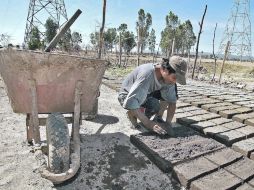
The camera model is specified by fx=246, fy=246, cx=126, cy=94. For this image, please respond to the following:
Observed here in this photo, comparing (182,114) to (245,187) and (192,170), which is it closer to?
(192,170)

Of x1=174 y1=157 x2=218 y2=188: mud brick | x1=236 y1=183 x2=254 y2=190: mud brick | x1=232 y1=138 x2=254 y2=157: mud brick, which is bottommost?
x1=236 y1=183 x2=254 y2=190: mud brick

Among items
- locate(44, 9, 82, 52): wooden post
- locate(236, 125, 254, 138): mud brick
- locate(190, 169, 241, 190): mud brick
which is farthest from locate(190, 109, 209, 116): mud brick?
locate(44, 9, 82, 52): wooden post

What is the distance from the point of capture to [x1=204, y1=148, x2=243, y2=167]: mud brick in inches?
109

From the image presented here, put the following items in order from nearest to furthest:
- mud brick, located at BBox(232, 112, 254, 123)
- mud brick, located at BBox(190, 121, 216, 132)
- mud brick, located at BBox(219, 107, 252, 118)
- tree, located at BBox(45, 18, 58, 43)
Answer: mud brick, located at BBox(190, 121, 216, 132), mud brick, located at BBox(232, 112, 254, 123), mud brick, located at BBox(219, 107, 252, 118), tree, located at BBox(45, 18, 58, 43)

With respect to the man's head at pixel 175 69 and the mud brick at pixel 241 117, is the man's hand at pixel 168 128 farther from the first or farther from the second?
the mud brick at pixel 241 117

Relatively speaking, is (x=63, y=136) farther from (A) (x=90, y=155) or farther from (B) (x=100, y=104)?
(B) (x=100, y=104)

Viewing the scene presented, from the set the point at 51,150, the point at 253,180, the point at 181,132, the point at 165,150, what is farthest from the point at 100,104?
the point at 253,180

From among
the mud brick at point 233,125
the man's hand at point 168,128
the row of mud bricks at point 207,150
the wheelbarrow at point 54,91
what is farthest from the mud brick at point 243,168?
the wheelbarrow at point 54,91

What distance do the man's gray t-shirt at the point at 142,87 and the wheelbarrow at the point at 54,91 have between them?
1.43 feet

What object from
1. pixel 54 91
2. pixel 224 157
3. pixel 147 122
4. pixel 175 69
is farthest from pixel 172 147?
pixel 54 91

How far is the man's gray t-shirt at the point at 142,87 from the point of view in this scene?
3.00 metres

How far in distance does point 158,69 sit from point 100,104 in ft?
7.51

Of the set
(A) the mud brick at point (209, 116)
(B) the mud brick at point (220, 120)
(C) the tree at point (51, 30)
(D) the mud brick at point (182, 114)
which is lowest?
(B) the mud brick at point (220, 120)

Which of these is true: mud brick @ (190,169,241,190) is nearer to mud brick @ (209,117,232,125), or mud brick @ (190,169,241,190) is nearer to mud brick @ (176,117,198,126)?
mud brick @ (176,117,198,126)
